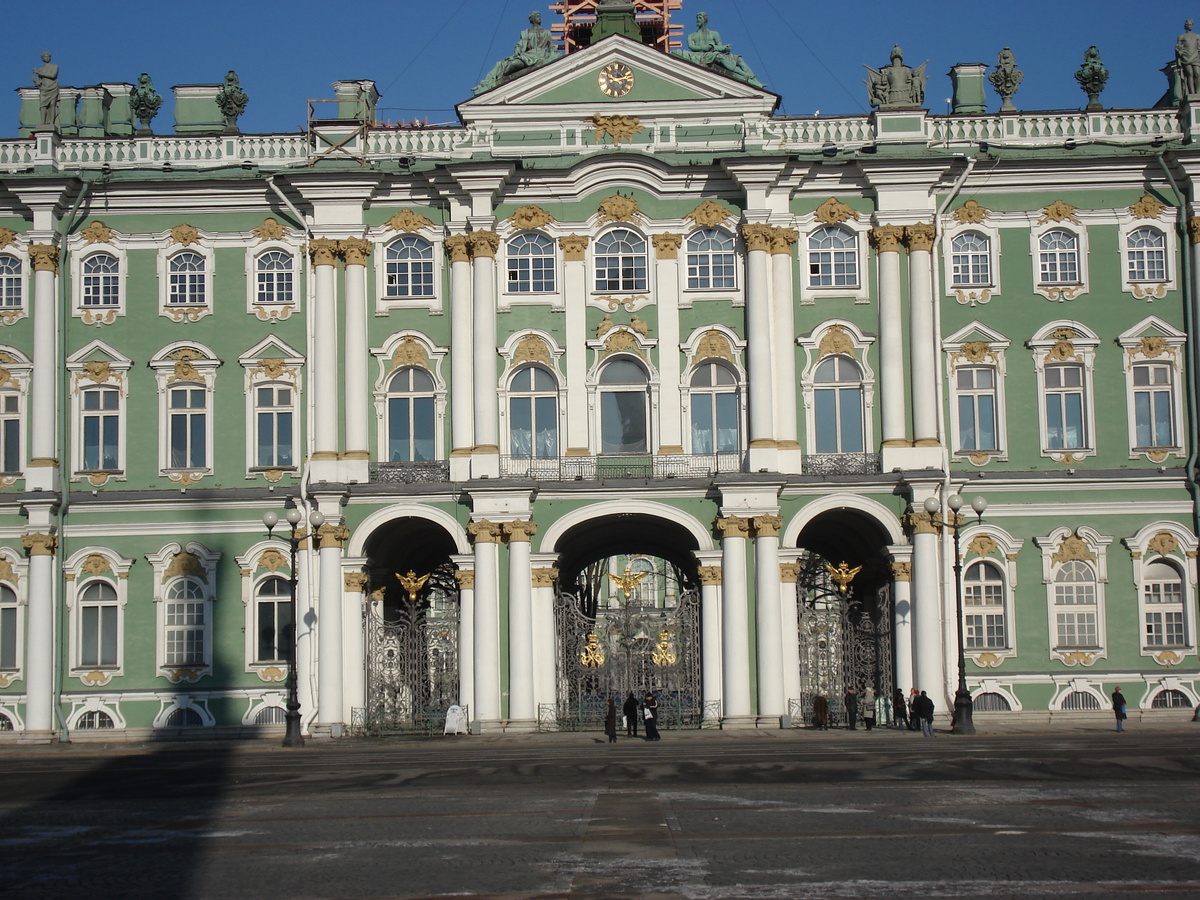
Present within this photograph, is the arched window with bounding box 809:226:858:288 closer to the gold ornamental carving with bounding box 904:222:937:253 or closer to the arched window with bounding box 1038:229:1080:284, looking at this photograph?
the gold ornamental carving with bounding box 904:222:937:253

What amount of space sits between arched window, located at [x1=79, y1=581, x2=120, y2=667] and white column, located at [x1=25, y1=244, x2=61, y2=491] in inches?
129

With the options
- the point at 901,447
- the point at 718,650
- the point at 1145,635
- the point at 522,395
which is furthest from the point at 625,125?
the point at 1145,635

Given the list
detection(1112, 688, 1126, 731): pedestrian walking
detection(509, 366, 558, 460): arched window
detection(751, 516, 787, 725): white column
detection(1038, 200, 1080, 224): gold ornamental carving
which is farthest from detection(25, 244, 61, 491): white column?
detection(1112, 688, 1126, 731): pedestrian walking

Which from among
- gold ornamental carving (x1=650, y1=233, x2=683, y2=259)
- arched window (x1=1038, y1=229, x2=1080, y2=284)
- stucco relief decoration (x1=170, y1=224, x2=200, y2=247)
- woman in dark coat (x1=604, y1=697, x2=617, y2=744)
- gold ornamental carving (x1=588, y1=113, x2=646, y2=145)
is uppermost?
gold ornamental carving (x1=588, y1=113, x2=646, y2=145)

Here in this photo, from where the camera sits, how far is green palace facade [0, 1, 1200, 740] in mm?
47438

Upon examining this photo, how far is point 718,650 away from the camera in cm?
4716

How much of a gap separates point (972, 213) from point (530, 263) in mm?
13068

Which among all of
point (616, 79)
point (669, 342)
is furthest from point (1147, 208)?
point (616, 79)

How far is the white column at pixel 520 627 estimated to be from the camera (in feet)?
152

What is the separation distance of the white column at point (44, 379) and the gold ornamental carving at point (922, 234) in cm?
2487

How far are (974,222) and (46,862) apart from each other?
118 feet

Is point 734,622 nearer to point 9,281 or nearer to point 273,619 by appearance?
point 273,619

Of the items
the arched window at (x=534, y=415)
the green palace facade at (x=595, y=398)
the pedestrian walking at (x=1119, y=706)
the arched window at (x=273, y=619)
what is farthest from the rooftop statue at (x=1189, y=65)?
the arched window at (x=273, y=619)

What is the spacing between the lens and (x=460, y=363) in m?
48.4
